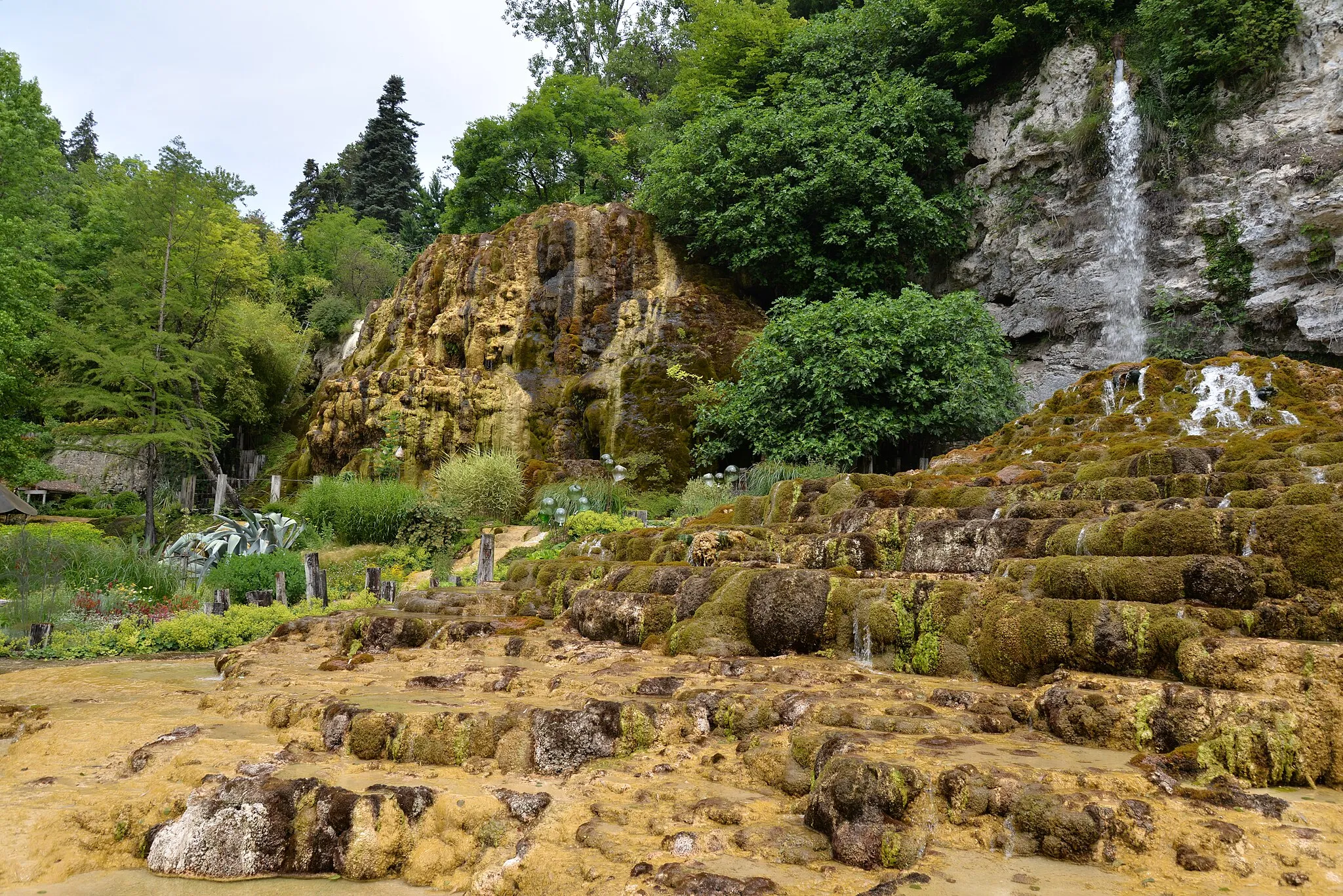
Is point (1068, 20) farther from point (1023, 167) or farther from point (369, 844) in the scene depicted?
point (369, 844)

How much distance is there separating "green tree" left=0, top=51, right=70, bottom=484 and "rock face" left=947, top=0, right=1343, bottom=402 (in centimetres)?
2163

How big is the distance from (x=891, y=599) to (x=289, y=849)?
166 inches

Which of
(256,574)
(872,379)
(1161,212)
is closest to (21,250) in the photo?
(256,574)

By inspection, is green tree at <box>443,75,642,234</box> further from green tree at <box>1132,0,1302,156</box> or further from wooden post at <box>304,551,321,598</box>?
wooden post at <box>304,551,321,598</box>

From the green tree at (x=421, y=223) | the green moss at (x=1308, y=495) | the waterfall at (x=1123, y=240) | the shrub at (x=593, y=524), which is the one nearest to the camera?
the green moss at (x=1308, y=495)

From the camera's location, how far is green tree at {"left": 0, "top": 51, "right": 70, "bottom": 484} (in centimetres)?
1819

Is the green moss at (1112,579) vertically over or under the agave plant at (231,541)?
over

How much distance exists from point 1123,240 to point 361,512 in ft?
52.8

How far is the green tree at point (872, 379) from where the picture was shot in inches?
585

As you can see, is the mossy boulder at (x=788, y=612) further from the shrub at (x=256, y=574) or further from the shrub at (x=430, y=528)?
the shrub at (x=430, y=528)

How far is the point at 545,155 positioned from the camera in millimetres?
26062

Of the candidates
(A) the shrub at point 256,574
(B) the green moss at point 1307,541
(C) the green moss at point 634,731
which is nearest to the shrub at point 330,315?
(A) the shrub at point 256,574

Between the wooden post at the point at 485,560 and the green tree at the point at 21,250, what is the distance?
13270 millimetres

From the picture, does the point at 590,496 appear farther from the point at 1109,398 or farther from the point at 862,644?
the point at 862,644
